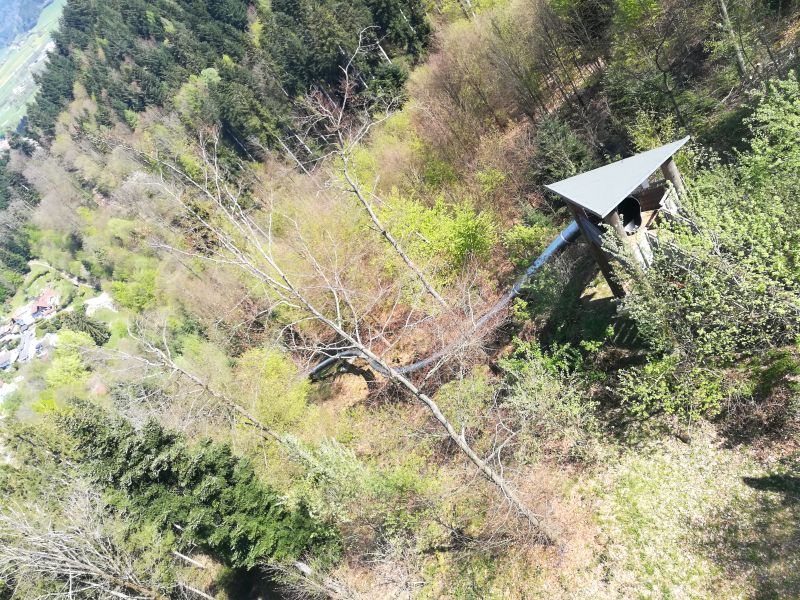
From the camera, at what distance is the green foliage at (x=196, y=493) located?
586 inches

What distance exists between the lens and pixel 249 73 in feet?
184

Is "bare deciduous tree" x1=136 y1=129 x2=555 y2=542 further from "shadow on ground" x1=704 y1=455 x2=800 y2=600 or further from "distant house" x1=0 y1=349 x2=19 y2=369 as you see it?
"distant house" x1=0 y1=349 x2=19 y2=369

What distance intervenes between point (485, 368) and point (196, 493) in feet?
36.2

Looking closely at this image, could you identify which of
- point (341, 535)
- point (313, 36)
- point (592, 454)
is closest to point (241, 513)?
point (341, 535)

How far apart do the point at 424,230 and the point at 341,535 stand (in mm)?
13560

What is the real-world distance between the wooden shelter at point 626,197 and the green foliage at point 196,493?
12263 millimetres

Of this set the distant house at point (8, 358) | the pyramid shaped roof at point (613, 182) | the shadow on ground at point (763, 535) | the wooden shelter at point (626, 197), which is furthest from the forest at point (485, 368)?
the distant house at point (8, 358)

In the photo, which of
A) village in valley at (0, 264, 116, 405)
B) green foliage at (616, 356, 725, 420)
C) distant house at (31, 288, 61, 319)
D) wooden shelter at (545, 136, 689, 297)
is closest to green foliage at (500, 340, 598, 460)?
A: green foliage at (616, 356, 725, 420)

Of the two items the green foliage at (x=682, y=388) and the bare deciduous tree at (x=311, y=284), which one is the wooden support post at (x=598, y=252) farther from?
the bare deciduous tree at (x=311, y=284)

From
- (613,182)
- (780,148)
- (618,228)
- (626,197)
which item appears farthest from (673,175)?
(618,228)

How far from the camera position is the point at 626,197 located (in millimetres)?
11758

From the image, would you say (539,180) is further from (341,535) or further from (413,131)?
(341,535)

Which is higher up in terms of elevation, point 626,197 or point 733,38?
point 626,197

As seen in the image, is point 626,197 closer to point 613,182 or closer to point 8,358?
point 613,182
